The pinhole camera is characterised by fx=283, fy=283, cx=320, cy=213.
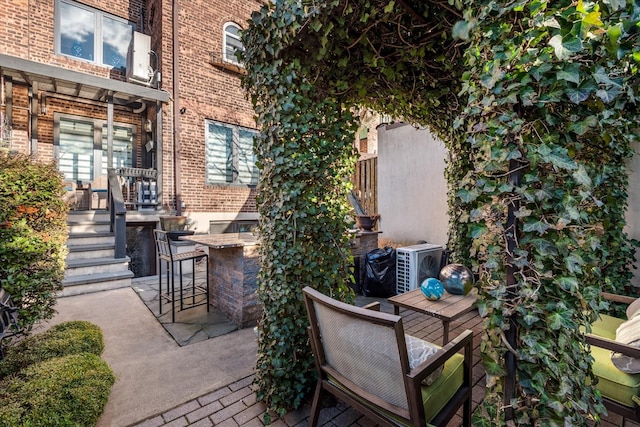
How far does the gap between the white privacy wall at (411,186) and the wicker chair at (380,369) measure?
4063 millimetres

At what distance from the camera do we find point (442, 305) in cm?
265

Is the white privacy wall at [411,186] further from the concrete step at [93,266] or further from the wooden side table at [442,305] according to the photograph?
the concrete step at [93,266]

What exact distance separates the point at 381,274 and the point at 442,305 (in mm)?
1759

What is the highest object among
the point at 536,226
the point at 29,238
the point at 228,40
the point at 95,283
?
the point at 228,40

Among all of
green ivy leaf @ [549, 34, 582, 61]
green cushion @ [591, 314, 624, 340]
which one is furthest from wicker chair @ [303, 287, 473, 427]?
green cushion @ [591, 314, 624, 340]

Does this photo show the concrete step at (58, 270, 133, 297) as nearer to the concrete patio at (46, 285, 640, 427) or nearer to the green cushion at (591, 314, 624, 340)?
the concrete patio at (46, 285, 640, 427)

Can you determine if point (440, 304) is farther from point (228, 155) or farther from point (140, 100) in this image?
point (140, 100)

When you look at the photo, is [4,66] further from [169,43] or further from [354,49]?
[354,49]

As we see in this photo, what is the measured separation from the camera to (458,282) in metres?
2.92

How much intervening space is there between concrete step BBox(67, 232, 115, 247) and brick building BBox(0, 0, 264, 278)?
0.63 metres

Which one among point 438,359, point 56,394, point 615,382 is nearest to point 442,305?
point 615,382

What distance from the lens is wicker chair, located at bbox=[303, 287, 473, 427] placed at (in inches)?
49.9

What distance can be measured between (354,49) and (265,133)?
3.14ft

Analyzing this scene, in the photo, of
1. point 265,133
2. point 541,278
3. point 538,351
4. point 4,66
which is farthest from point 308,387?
point 4,66
